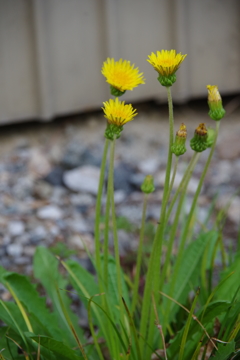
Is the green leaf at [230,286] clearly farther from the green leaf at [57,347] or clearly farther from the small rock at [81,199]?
the small rock at [81,199]

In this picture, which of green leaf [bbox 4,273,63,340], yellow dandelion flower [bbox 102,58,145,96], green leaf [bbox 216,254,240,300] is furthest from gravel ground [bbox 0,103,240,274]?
yellow dandelion flower [bbox 102,58,145,96]

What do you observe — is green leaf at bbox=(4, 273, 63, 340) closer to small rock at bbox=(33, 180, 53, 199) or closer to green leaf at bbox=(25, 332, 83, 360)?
green leaf at bbox=(25, 332, 83, 360)

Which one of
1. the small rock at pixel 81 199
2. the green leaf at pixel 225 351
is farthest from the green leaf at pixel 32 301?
the small rock at pixel 81 199

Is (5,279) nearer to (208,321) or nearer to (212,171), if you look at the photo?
(208,321)

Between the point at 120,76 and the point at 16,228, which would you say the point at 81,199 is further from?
the point at 120,76

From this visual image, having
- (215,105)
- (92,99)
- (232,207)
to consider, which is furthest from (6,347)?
(92,99)

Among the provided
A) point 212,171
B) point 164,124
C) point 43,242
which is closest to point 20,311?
point 43,242
